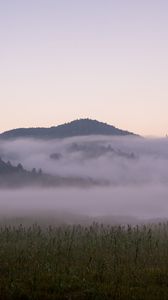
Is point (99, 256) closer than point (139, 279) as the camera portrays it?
No

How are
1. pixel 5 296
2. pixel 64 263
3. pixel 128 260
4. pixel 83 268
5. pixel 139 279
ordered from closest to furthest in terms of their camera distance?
pixel 5 296
pixel 139 279
pixel 83 268
pixel 64 263
pixel 128 260

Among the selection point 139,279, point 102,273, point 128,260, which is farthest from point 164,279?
point 128,260

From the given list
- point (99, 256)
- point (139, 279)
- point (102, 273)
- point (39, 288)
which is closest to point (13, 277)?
point (39, 288)

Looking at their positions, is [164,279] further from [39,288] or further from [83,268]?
[39,288]

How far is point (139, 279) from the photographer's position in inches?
841

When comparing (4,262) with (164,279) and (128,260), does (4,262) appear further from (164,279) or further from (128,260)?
(164,279)

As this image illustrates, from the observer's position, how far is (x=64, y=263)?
81.9 feet

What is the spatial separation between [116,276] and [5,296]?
5261 mm

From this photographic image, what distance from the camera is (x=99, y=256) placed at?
27.7 m

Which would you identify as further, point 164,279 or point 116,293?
point 164,279

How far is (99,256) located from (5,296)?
9.67 m

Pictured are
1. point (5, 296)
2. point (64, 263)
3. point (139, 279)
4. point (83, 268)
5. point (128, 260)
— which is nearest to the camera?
point (5, 296)

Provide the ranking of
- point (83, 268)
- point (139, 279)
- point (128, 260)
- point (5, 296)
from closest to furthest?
point (5, 296) < point (139, 279) < point (83, 268) < point (128, 260)

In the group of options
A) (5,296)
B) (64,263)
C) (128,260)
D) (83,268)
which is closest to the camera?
(5,296)
